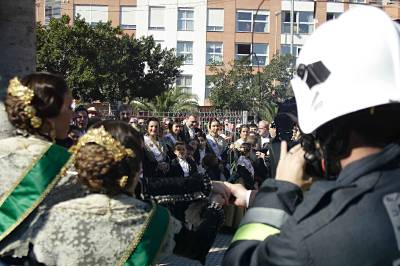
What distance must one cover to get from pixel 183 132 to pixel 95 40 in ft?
55.1

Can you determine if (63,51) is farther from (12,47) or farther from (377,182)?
(377,182)

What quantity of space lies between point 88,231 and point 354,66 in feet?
4.08

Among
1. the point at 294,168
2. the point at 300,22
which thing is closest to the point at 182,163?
the point at 294,168

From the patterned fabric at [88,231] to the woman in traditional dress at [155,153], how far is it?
15.3ft

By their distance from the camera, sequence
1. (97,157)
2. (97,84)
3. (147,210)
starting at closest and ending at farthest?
1. (97,157)
2. (147,210)
3. (97,84)

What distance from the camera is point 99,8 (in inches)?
1526

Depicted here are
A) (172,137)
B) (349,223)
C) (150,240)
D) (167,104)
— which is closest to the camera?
(349,223)

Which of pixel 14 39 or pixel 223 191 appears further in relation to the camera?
pixel 14 39

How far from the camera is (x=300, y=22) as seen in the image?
4138cm

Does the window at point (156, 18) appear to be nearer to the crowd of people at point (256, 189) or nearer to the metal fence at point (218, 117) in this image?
the metal fence at point (218, 117)

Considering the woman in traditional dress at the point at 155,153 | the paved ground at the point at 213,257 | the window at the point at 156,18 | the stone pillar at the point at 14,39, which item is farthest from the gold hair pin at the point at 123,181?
the window at the point at 156,18

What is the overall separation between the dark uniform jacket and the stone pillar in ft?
9.52

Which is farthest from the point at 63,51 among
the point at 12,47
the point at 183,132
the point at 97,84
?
the point at 12,47

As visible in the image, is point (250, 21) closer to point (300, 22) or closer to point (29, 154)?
point (300, 22)
